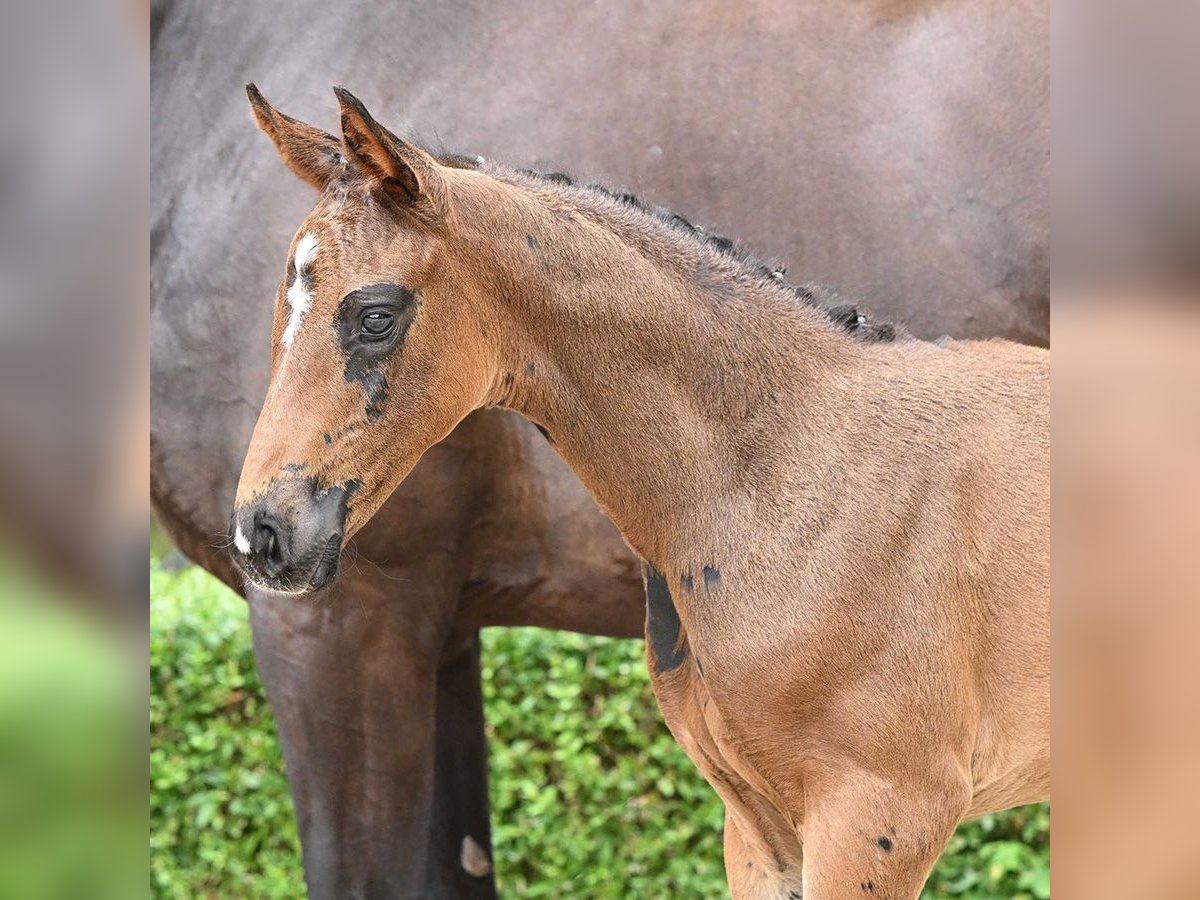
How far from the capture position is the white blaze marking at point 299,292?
176cm

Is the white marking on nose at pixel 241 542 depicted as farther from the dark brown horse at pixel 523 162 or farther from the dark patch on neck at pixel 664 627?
the dark brown horse at pixel 523 162

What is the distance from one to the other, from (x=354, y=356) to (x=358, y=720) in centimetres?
120

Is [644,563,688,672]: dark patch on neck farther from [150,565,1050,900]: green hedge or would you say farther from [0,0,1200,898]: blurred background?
[150,565,1050,900]: green hedge

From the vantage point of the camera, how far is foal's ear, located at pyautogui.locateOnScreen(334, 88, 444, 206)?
1691 millimetres

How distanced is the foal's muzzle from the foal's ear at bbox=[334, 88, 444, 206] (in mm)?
416

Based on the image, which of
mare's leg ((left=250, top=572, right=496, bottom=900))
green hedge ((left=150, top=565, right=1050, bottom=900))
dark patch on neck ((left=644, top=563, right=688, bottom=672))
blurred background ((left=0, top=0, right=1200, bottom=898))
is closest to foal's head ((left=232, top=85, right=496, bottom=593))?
dark patch on neck ((left=644, top=563, right=688, bottom=672))

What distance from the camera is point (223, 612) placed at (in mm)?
4406

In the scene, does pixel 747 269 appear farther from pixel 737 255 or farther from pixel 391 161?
pixel 391 161

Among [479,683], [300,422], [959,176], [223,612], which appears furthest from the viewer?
[223,612]

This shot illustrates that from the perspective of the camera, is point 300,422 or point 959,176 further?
point 959,176
